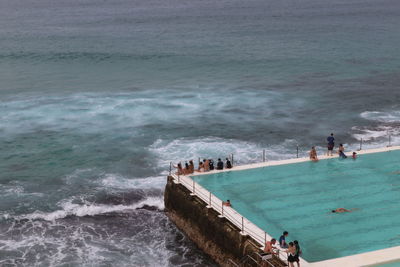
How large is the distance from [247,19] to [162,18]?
2338cm

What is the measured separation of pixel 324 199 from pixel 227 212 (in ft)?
19.2

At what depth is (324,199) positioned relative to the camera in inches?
1324

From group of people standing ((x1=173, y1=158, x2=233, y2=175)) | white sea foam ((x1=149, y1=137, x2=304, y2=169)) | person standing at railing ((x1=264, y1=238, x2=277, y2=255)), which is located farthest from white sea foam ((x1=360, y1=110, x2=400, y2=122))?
person standing at railing ((x1=264, y1=238, x2=277, y2=255))

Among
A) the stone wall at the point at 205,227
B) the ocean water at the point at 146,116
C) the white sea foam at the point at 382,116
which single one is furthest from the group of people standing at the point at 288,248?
the white sea foam at the point at 382,116

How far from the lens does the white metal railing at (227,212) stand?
95.2ft

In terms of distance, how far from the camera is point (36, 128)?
57438 millimetres

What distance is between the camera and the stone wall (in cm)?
2988

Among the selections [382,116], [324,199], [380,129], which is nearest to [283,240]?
[324,199]

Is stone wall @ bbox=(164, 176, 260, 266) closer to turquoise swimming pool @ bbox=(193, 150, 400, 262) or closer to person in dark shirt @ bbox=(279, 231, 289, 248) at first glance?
person in dark shirt @ bbox=(279, 231, 289, 248)

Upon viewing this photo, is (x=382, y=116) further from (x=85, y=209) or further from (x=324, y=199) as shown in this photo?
(x=85, y=209)

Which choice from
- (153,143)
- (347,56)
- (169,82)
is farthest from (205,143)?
(347,56)

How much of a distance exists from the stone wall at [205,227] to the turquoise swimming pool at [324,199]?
143cm

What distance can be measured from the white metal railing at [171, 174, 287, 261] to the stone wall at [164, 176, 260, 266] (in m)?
0.23

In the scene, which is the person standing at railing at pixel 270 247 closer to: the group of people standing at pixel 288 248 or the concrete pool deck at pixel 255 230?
the group of people standing at pixel 288 248
